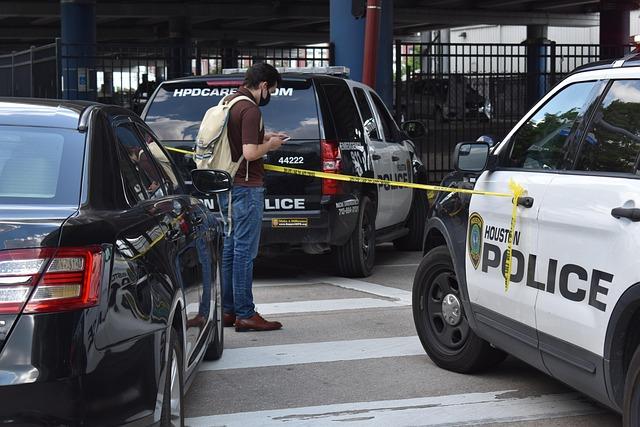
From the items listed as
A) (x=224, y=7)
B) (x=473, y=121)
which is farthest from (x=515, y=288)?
(x=224, y=7)

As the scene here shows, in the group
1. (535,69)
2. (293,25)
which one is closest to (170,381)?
(535,69)

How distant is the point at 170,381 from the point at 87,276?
880 mm

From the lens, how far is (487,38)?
261 ft

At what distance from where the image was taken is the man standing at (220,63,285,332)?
7.20 m

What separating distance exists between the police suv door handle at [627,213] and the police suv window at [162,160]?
235 centimetres

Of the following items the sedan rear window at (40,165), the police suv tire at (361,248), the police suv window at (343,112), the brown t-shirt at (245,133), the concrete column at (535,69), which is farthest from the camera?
the concrete column at (535,69)

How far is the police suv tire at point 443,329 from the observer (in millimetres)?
6090

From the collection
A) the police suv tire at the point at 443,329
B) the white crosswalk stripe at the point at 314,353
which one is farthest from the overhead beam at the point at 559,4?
the police suv tire at the point at 443,329

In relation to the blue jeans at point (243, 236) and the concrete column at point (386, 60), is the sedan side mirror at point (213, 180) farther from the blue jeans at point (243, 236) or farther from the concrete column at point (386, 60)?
the concrete column at point (386, 60)

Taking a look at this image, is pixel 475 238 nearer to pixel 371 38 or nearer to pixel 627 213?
pixel 627 213

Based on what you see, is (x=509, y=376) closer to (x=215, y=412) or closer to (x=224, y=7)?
(x=215, y=412)

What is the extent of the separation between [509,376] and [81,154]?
3363mm

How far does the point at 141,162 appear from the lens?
4.79 meters

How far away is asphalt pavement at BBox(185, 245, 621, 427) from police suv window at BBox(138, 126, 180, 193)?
4.09 feet
